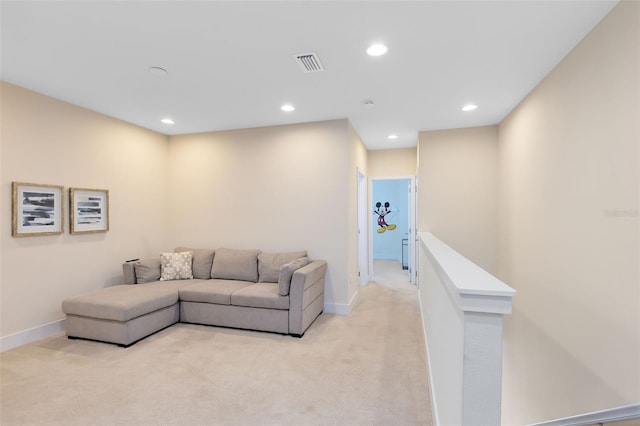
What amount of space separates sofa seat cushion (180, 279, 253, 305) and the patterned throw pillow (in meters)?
0.43

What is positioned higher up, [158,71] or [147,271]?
[158,71]

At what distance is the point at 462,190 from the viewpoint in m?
4.40

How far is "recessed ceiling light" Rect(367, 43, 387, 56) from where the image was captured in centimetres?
224

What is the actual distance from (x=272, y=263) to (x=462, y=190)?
3.07 metres

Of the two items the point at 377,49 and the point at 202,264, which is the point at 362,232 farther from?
the point at 377,49

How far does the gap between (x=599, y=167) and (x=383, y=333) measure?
2524 mm

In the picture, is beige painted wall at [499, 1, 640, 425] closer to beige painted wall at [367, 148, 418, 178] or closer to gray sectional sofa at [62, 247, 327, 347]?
gray sectional sofa at [62, 247, 327, 347]

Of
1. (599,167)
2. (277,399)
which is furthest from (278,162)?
(599,167)

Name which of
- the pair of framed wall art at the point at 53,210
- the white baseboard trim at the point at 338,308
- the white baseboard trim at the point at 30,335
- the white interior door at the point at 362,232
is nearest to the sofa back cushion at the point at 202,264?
the pair of framed wall art at the point at 53,210

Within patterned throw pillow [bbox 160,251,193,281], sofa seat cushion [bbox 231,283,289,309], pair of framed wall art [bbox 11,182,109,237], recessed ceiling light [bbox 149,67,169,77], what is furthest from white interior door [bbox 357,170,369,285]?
pair of framed wall art [bbox 11,182,109,237]

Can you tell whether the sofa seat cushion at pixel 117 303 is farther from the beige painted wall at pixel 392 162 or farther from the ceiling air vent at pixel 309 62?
the beige painted wall at pixel 392 162

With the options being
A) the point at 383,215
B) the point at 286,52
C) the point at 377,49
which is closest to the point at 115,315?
the point at 286,52

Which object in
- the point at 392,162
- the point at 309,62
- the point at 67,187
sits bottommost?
the point at 67,187

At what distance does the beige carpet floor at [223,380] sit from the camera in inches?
78.7
